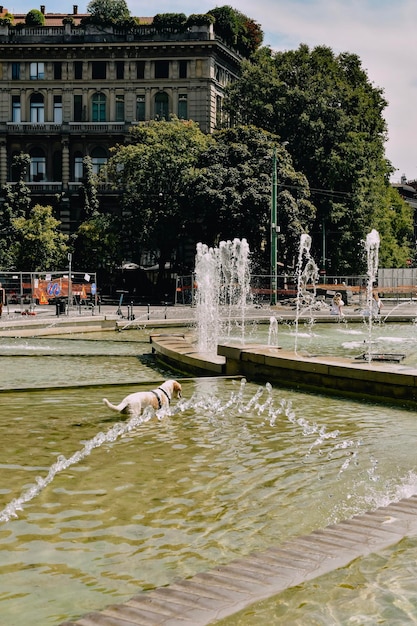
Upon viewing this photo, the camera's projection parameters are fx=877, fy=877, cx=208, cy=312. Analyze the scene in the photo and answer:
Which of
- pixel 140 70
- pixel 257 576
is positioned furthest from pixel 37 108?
pixel 257 576

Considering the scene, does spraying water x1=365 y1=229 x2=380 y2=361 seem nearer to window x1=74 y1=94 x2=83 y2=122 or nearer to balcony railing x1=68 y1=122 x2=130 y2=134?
balcony railing x1=68 y1=122 x2=130 y2=134

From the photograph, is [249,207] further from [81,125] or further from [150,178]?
[81,125]

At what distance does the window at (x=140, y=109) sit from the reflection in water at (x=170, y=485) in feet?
193

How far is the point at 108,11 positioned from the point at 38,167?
13489mm

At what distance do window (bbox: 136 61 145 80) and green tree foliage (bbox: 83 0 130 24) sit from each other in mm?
3384

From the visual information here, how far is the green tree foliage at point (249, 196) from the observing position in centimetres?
4934

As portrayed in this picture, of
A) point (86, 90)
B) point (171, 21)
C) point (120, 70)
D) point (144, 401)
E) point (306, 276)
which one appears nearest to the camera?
point (144, 401)

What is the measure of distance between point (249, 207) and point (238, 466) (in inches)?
1663

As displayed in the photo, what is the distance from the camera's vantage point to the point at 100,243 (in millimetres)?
56781

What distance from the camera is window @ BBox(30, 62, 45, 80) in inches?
2719

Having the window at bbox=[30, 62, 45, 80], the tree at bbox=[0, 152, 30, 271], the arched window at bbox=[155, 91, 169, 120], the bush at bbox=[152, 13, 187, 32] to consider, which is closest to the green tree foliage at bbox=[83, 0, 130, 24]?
the bush at bbox=[152, 13, 187, 32]

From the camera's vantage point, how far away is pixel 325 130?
53688mm

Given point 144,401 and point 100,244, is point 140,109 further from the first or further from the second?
point 144,401

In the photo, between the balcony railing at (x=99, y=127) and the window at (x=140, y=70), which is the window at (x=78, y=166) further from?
the window at (x=140, y=70)
